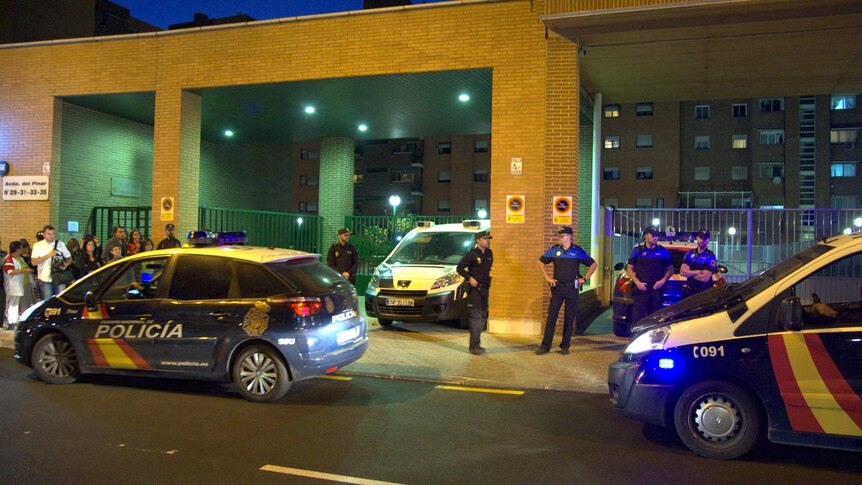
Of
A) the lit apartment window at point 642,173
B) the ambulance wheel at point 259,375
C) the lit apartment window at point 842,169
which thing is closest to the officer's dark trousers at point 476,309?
the ambulance wheel at point 259,375

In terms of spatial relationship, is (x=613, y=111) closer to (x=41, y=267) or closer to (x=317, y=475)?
(x=41, y=267)

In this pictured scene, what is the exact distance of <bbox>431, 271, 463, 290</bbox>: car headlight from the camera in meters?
11.0

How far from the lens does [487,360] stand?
30.0ft

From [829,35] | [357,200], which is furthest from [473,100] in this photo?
[357,200]

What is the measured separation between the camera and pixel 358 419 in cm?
624

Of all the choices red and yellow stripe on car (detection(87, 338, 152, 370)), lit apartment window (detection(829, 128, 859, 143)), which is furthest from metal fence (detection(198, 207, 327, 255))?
lit apartment window (detection(829, 128, 859, 143))

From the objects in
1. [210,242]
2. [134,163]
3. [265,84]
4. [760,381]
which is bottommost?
[760,381]

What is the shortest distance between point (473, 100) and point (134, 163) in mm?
9017

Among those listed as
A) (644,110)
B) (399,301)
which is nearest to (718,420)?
(399,301)

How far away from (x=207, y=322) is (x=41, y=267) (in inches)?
233

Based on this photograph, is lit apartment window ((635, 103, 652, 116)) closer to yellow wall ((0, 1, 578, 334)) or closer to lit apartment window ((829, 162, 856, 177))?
lit apartment window ((829, 162, 856, 177))

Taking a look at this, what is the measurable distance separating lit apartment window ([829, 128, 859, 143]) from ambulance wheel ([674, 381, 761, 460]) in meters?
45.1

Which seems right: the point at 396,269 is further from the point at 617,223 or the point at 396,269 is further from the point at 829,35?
the point at 829,35

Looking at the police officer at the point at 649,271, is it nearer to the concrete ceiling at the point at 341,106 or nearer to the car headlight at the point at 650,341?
the car headlight at the point at 650,341
